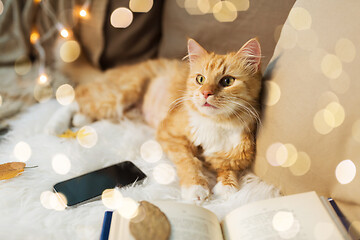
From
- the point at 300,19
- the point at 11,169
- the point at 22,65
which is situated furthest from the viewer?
the point at 22,65

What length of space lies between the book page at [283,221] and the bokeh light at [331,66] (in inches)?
13.1

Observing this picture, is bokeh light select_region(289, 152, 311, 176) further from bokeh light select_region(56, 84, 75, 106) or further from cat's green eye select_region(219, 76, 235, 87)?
bokeh light select_region(56, 84, 75, 106)

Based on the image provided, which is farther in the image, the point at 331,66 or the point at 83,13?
the point at 83,13

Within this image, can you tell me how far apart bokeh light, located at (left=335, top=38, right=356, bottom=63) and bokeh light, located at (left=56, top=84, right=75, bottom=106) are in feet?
4.13

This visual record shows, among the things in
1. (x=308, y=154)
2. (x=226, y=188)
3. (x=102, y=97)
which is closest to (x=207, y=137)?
(x=226, y=188)

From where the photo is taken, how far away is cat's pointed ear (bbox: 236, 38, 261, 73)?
933mm

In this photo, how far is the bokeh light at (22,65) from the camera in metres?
1.67

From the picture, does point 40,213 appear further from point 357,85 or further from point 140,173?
point 357,85

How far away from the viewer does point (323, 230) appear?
67 cm

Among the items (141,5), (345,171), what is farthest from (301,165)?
(141,5)

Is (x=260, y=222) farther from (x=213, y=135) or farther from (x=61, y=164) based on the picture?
(x=61, y=164)

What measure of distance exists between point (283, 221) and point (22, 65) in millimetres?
1659

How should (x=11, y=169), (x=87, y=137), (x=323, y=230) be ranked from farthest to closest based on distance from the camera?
(x=87, y=137) → (x=11, y=169) → (x=323, y=230)

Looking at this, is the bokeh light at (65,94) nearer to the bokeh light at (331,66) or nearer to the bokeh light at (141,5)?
the bokeh light at (141,5)
